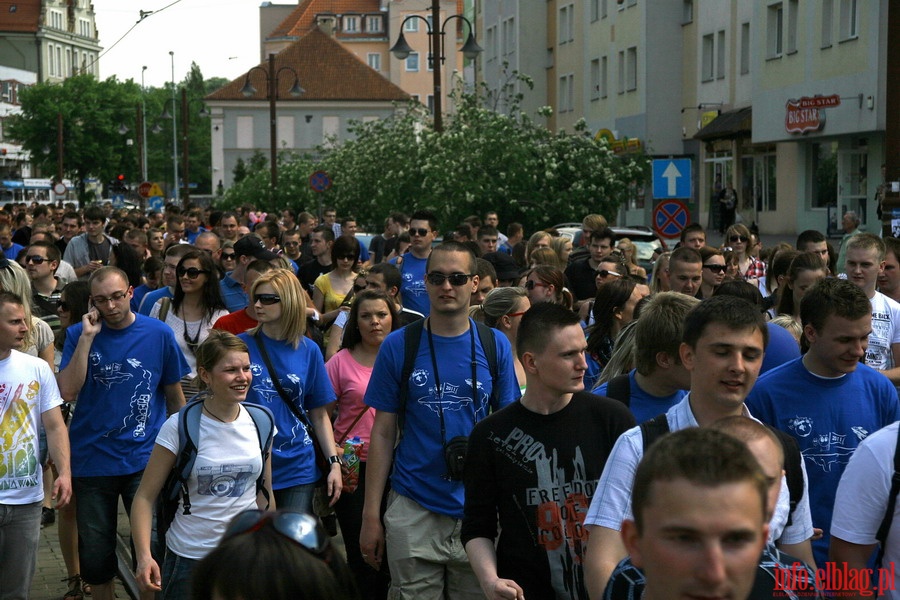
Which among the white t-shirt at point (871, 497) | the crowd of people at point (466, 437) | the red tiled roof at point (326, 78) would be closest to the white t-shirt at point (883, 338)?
the crowd of people at point (466, 437)

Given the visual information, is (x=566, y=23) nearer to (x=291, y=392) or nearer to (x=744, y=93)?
(x=744, y=93)

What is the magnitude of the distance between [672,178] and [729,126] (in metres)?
24.4

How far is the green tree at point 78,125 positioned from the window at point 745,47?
6442 centimetres

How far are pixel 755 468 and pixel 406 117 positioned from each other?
37.1m

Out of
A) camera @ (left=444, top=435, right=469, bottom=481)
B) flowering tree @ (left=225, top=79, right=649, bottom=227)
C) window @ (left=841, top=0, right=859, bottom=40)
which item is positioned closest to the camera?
camera @ (left=444, top=435, right=469, bottom=481)

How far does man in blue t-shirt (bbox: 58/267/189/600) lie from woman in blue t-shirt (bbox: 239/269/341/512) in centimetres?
65

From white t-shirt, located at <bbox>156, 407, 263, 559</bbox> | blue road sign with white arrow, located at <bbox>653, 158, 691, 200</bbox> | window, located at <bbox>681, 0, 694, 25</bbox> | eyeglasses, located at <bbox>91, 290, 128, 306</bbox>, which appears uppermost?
window, located at <bbox>681, 0, 694, 25</bbox>

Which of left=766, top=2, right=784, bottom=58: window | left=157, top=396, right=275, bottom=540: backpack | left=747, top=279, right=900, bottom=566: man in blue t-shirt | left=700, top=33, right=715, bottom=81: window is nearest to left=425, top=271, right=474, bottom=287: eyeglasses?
left=157, top=396, right=275, bottom=540: backpack

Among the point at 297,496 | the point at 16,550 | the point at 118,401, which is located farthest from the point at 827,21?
the point at 16,550

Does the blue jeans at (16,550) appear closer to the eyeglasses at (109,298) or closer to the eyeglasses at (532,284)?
the eyeglasses at (109,298)

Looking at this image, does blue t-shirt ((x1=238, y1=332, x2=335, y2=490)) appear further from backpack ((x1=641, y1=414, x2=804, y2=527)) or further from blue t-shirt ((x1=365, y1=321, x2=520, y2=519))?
backpack ((x1=641, y1=414, x2=804, y2=527))

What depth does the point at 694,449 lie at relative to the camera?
262cm

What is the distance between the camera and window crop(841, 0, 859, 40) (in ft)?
111

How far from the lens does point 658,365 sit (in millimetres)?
5113
